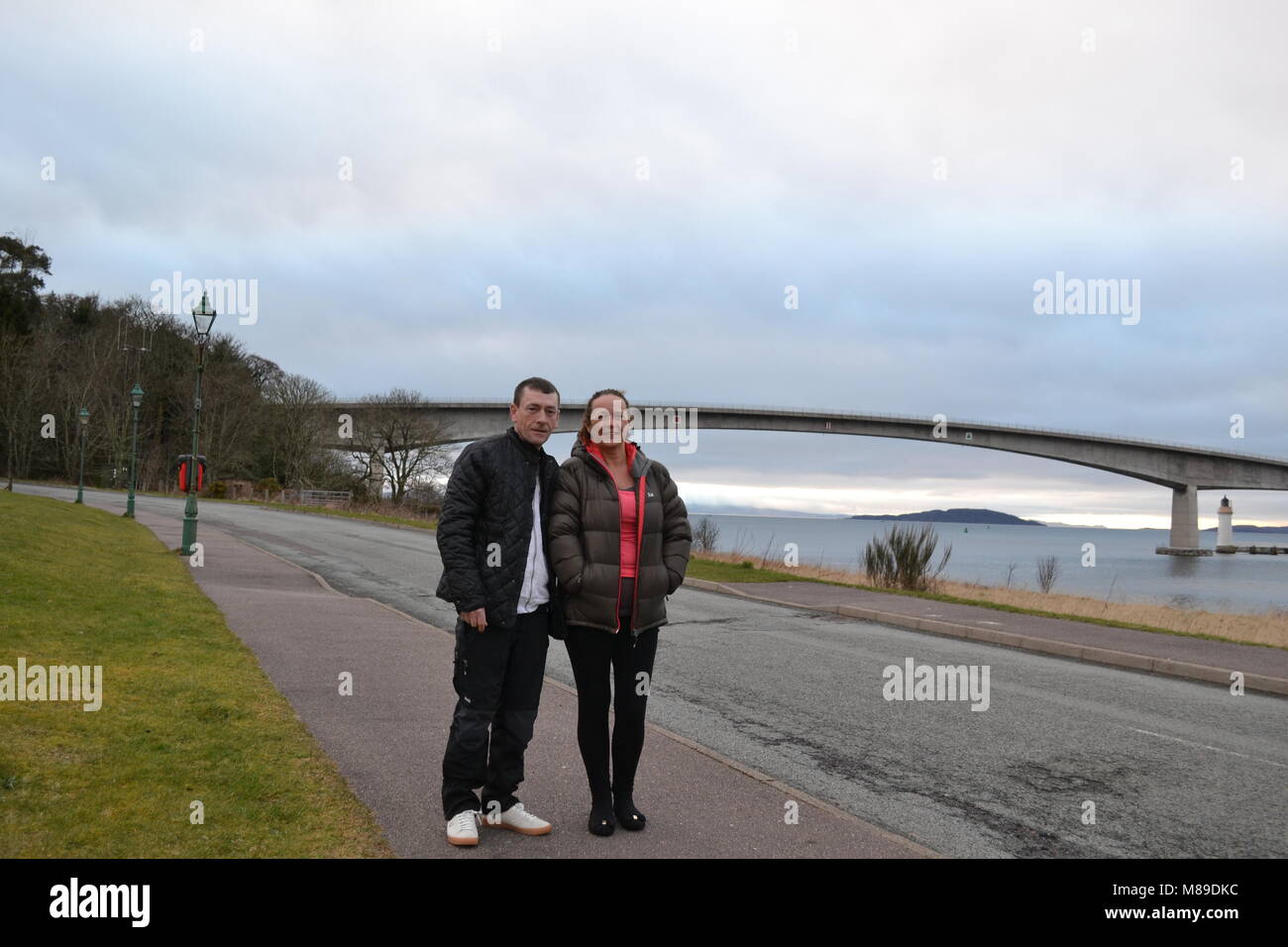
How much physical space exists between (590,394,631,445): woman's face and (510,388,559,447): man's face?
19cm

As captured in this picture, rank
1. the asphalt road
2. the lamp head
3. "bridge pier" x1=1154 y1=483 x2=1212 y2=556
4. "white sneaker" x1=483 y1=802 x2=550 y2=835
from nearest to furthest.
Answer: "white sneaker" x1=483 y1=802 x2=550 y2=835 → the asphalt road → the lamp head → "bridge pier" x1=1154 y1=483 x2=1212 y2=556

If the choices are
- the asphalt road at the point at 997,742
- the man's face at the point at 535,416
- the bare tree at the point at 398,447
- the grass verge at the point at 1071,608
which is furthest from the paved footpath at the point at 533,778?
the bare tree at the point at 398,447

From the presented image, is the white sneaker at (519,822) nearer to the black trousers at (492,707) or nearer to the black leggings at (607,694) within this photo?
the black trousers at (492,707)

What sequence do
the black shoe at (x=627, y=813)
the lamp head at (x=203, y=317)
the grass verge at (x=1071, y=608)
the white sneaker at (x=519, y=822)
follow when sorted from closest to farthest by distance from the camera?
the white sneaker at (x=519, y=822) < the black shoe at (x=627, y=813) < the grass verge at (x=1071, y=608) < the lamp head at (x=203, y=317)

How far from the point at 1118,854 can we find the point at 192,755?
5.11 m

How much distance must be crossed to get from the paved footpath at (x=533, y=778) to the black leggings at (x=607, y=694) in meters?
0.30

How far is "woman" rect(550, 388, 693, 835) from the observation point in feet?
14.0

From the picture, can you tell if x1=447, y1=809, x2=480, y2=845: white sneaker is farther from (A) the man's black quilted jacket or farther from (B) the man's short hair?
(B) the man's short hair

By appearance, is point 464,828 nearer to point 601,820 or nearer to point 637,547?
point 601,820

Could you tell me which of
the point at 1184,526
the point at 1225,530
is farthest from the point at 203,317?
the point at 1225,530

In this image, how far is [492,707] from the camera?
4277 mm

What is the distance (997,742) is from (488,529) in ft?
15.3

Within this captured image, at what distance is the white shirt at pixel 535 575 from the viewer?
4.31 m

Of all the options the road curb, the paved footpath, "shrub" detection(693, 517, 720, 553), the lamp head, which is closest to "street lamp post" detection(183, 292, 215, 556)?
the lamp head
